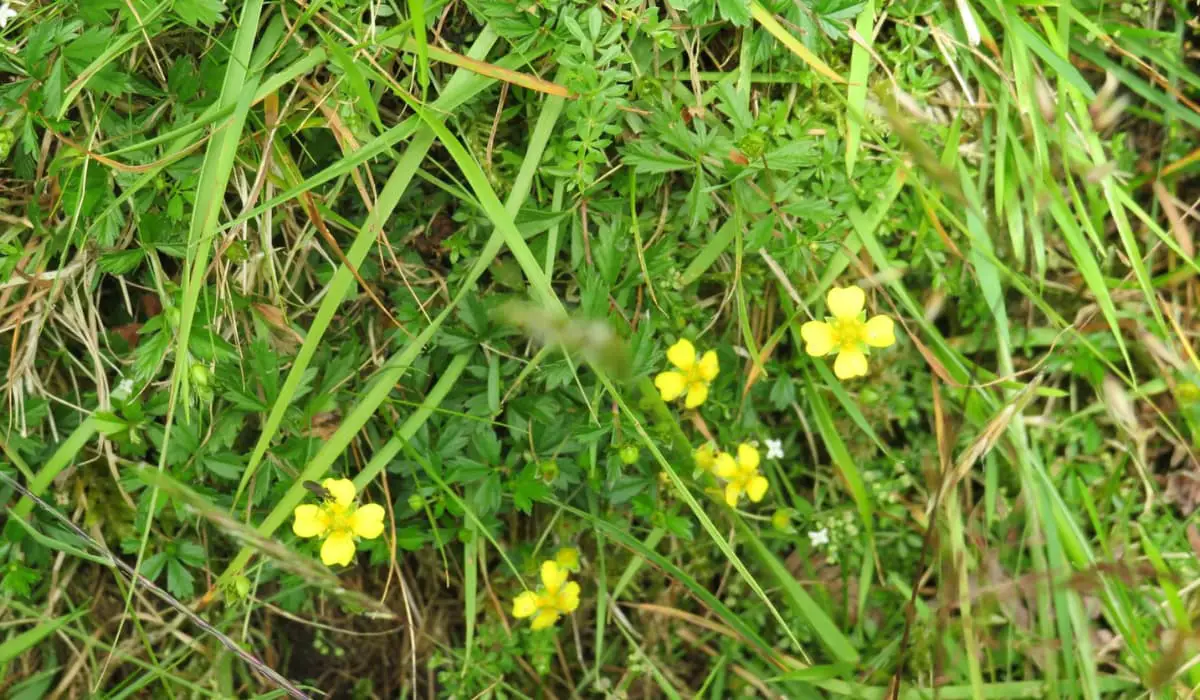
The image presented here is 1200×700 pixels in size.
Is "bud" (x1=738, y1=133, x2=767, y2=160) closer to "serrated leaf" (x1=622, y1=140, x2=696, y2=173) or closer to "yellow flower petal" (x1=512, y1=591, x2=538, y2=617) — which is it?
"serrated leaf" (x1=622, y1=140, x2=696, y2=173)

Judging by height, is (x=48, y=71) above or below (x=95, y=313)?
above

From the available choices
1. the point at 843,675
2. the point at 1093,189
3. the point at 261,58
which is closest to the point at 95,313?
the point at 261,58

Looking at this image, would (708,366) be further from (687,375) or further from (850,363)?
(850,363)

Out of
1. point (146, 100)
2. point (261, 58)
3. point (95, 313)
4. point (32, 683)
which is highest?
point (261, 58)

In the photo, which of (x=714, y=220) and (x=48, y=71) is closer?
(x=48, y=71)

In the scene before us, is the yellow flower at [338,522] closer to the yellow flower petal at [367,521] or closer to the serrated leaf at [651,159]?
the yellow flower petal at [367,521]

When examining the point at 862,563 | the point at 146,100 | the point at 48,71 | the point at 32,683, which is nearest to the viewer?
the point at 48,71

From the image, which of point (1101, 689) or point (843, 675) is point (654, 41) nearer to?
point (843, 675)

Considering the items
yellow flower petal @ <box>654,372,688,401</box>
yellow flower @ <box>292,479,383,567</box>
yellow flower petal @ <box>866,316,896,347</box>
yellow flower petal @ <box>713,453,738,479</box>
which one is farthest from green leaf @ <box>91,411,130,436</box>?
yellow flower petal @ <box>866,316,896,347</box>
